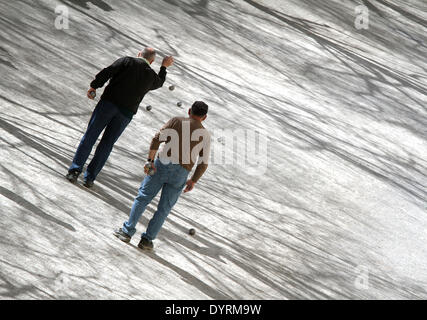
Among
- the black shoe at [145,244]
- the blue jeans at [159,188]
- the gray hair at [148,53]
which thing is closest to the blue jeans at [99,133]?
the gray hair at [148,53]

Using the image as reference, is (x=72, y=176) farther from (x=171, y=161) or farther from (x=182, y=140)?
(x=182, y=140)

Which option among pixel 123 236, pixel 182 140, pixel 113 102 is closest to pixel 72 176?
pixel 113 102

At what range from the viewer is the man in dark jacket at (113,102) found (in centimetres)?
654

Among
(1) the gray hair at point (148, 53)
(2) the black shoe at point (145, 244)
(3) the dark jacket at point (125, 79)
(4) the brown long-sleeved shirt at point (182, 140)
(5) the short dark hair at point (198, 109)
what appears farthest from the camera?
(1) the gray hair at point (148, 53)

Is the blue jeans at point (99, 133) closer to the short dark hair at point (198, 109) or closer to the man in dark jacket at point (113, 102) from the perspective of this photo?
the man in dark jacket at point (113, 102)

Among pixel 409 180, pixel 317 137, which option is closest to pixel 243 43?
pixel 317 137

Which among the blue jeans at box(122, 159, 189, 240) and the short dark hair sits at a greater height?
the short dark hair

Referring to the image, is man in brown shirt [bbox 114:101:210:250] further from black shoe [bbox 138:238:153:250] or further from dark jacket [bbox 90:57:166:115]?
dark jacket [bbox 90:57:166:115]

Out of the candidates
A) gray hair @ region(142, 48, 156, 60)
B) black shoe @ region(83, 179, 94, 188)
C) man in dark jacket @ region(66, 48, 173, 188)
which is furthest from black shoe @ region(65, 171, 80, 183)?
gray hair @ region(142, 48, 156, 60)

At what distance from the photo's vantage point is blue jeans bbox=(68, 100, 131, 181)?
6559 millimetres

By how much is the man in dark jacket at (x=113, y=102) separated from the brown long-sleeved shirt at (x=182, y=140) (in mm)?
899

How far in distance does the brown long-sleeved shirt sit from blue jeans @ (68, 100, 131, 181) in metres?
0.90

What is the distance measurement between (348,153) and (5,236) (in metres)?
6.86

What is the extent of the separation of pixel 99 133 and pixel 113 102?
370 mm
